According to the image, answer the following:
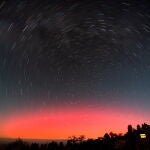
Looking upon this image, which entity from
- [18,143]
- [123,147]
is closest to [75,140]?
[18,143]

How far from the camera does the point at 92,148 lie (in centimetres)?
8344

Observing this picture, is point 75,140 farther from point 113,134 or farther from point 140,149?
point 140,149

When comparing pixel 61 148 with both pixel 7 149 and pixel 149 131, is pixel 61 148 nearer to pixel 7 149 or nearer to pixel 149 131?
pixel 7 149

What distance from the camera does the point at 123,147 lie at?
77.7 m

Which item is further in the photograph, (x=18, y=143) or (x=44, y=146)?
(x=18, y=143)

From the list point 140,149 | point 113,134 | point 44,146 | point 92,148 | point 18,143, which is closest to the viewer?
point 140,149

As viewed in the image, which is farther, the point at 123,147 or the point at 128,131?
the point at 128,131

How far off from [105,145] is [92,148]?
228 inches

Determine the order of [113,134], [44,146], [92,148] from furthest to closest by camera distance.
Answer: [113,134] < [44,146] < [92,148]

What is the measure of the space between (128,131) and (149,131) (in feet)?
26.7

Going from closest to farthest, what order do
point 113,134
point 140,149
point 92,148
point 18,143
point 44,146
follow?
point 140,149 < point 92,148 < point 44,146 < point 18,143 < point 113,134

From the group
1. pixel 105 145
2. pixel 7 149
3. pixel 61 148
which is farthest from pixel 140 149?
pixel 7 149

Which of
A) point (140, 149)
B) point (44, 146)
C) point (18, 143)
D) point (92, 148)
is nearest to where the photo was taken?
point (140, 149)

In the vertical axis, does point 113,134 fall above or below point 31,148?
above
